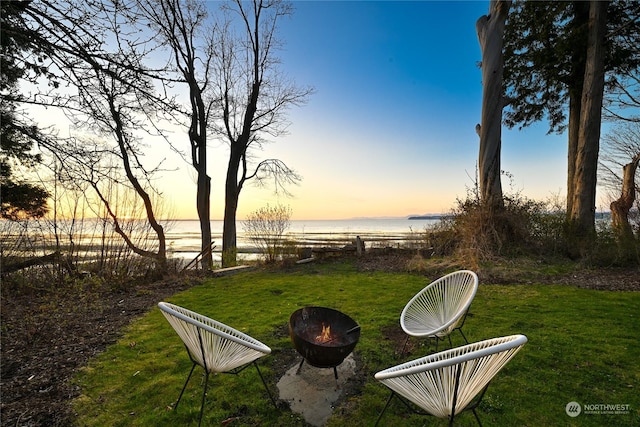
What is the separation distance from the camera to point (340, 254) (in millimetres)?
9773

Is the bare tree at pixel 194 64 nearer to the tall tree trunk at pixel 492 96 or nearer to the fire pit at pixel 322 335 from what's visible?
the fire pit at pixel 322 335

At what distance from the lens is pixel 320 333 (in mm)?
2748

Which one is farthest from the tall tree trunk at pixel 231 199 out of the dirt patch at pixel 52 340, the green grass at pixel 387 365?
the green grass at pixel 387 365

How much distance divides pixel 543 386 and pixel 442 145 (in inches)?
428

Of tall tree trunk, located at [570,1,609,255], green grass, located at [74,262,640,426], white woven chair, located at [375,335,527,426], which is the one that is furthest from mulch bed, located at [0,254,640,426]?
tall tree trunk, located at [570,1,609,255]

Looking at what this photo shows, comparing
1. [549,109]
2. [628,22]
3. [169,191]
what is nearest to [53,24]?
[169,191]

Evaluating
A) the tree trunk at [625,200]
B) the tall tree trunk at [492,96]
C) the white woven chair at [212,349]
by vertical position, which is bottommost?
the white woven chair at [212,349]

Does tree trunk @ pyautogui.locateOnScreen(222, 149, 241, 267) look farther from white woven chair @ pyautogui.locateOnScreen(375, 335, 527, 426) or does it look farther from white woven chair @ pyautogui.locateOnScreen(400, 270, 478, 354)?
white woven chair @ pyautogui.locateOnScreen(375, 335, 527, 426)

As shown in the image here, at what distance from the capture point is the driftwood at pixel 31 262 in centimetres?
481

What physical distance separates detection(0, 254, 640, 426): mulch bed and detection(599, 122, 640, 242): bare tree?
2736mm

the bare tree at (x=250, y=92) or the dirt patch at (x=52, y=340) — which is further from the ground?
the bare tree at (x=250, y=92)

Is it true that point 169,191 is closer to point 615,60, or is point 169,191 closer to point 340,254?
point 340,254

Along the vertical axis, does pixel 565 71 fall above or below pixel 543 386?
above

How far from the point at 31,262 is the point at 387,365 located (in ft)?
19.8
